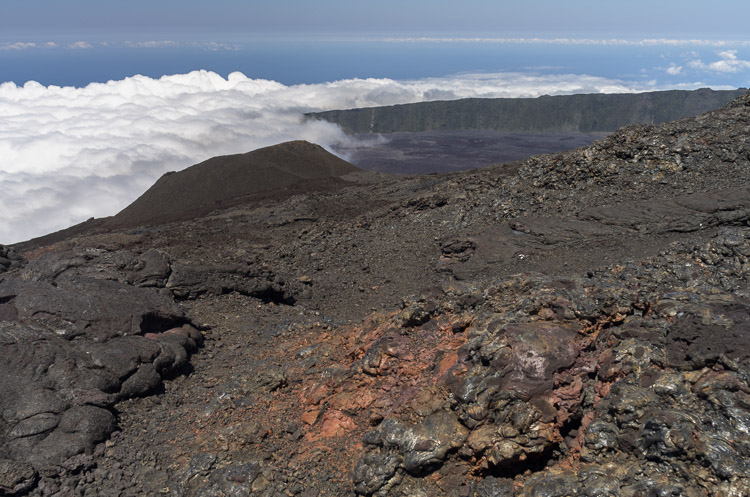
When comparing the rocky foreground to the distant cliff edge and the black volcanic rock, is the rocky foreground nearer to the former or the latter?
the black volcanic rock

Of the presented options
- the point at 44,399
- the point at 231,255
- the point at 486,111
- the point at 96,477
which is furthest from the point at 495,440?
the point at 486,111

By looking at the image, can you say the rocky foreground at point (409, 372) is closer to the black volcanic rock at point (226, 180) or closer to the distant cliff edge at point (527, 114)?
the black volcanic rock at point (226, 180)

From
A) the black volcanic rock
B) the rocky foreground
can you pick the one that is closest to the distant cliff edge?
the black volcanic rock

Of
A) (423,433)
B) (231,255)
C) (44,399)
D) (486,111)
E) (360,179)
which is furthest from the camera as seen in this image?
(486,111)

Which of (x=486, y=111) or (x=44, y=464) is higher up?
(x=486, y=111)

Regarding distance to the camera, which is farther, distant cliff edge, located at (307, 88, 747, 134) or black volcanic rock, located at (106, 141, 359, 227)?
distant cliff edge, located at (307, 88, 747, 134)

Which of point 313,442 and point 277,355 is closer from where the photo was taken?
point 313,442

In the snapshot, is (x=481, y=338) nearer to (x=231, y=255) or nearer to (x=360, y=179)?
(x=231, y=255)
